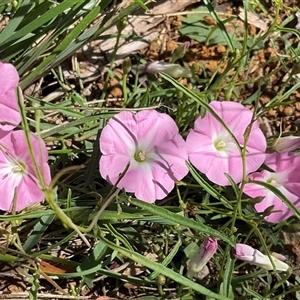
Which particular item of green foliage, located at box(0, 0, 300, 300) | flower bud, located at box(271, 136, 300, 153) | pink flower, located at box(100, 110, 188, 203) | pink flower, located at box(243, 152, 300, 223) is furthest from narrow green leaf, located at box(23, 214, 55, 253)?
flower bud, located at box(271, 136, 300, 153)

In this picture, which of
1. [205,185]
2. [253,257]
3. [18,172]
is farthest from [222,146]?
[18,172]

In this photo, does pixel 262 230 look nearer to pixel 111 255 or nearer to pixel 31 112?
pixel 111 255

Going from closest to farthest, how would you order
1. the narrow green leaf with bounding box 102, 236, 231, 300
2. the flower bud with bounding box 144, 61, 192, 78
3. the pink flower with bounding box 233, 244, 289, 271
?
1. the narrow green leaf with bounding box 102, 236, 231, 300
2. the pink flower with bounding box 233, 244, 289, 271
3. the flower bud with bounding box 144, 61, 192, 78

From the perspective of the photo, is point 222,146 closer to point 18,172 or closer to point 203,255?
point 203,255

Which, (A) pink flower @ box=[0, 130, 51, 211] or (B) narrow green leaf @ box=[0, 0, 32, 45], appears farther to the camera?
(B) narrow green leaf @ box=[0, 0, 32, 45]

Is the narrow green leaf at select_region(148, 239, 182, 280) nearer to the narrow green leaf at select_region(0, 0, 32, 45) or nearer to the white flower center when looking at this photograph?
the white flower center

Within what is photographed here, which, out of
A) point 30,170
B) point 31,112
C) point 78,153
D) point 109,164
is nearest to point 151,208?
point 109,164
